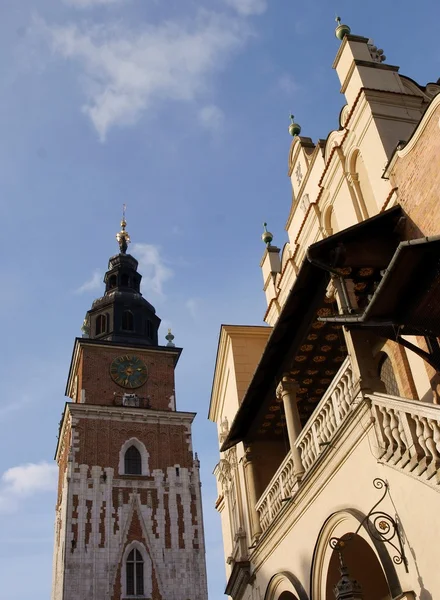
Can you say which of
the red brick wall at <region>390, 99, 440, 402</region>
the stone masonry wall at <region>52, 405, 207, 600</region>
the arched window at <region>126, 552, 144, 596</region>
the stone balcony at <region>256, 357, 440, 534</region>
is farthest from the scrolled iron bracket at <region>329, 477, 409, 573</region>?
the arched window at <region>126, 552, 144, 596</region>

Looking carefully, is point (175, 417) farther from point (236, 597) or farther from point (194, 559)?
point (236, 597)

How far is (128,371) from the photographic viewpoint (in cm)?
3950

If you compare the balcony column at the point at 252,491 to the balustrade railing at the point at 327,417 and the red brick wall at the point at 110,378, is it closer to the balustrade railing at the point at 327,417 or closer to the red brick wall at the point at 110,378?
the balustrade railing at the point at 327,417

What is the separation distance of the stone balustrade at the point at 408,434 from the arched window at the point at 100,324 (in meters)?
35.7

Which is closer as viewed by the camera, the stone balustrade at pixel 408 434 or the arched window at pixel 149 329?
the stone balustrade at pixel 408 434

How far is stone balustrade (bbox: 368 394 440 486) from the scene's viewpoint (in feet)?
21.7

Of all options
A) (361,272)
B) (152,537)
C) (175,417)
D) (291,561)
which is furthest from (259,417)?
(175,417)

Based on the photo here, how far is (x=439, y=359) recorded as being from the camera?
335 inches

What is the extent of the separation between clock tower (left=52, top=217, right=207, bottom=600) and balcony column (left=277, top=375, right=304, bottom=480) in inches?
893

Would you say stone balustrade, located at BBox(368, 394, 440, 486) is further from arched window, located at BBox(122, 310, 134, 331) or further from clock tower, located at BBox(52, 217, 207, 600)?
arched window, located at BBox(122, 310, 134, 331)

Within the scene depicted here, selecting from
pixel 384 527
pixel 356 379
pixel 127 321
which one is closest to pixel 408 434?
pixel 384 527

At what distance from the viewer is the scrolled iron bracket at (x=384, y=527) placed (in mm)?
7267

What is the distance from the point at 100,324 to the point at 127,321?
1728 mm

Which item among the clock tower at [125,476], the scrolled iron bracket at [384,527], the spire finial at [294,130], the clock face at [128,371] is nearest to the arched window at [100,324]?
the clock tower at [125,476]
